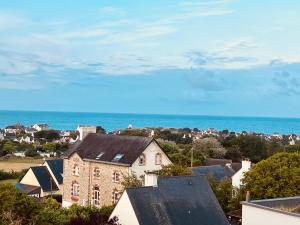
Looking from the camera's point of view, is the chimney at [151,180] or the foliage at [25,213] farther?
the chimney at [151,180]

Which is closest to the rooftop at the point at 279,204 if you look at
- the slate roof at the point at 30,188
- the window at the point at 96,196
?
the window at the point at 96,196

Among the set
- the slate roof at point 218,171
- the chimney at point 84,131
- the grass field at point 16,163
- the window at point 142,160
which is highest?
the chimney at point 84,131

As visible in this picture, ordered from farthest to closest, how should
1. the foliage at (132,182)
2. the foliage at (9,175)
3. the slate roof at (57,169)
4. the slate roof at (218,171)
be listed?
the foliage at (9,175) < the slate roof at (57,169) < the slate roof at (218,171) < the foliage at (132,182)

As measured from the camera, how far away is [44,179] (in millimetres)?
54031

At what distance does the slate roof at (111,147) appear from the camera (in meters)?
42.9

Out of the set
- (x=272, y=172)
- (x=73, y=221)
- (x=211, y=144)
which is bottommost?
(x=73, y=221)

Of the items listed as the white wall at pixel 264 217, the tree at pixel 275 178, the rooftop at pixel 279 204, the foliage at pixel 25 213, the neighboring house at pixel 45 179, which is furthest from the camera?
the neighboring house at pixel 45 179

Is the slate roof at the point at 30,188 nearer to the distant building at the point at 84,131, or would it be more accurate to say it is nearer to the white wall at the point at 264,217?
the distant building at the point at 84,131

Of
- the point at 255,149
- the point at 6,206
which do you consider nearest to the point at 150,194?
the point at 6,206

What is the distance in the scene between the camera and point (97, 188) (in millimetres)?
44438

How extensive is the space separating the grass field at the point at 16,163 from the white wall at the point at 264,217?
185 feet

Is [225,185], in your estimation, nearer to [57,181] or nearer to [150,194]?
[150,194]

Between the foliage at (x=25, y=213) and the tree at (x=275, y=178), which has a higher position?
the tree at (x=275, y=178)

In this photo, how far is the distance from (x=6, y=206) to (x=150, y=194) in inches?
283
